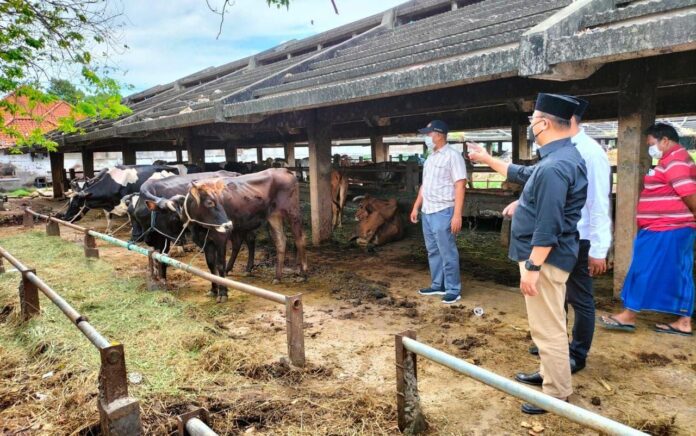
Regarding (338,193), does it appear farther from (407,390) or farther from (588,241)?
(407,390)

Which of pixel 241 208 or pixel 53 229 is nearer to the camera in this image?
pixel 241 208

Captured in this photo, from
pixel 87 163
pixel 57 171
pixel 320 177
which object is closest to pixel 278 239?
pixel 320 177

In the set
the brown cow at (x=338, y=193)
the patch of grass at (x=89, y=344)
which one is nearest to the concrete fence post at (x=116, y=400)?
the patch of grass at (x=89, y=344)

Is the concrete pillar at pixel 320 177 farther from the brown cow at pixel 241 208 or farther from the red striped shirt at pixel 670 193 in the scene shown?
the red striped shirt at pixel 670 193

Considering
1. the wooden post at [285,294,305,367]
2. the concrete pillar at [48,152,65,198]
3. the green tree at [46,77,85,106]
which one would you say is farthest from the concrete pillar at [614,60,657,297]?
the concrete pillar at [48,152,65,198]

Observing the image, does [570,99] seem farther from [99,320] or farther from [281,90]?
[281,90]

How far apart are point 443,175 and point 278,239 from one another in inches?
102

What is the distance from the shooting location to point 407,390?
8.39 ft

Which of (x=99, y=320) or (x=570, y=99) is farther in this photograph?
(x=99, y=320)

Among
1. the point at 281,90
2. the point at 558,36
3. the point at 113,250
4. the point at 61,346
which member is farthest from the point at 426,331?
the point at 113,250

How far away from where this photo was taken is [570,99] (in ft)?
9.03

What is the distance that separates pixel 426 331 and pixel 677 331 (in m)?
2.09

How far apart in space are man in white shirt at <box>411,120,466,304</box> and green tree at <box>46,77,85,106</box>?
593 centimetres

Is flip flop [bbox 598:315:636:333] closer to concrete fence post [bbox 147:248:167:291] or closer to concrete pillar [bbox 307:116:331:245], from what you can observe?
concrete fence post [bbox 147:248:167:291]
